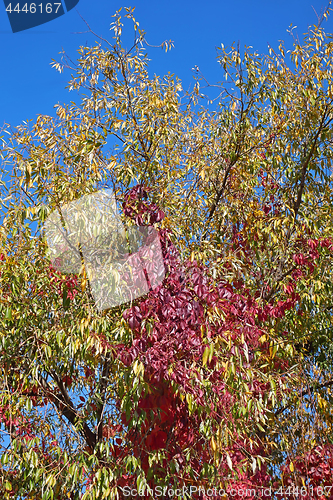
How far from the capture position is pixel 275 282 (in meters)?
4.79

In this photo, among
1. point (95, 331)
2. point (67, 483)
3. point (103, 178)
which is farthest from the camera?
point (103, 178)

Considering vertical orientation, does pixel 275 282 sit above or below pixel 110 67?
below

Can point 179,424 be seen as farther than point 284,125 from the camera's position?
No

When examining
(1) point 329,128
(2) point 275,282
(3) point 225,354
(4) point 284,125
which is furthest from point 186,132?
(3) point 225,354

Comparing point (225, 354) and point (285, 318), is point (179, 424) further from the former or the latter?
point (285, 318)

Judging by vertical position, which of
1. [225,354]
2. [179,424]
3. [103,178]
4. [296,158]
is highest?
[296,158]

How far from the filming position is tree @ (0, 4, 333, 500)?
3.31 meters

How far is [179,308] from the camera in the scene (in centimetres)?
335

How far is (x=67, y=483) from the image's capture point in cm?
347

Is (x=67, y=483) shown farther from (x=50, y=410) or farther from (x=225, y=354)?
(x=225, y=354)

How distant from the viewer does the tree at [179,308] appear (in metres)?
3.31

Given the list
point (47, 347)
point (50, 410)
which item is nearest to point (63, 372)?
point (50, 410)

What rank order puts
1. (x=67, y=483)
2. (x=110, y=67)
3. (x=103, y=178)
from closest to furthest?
(x=67, y=483) → (x=103, y=178) → (x=110, y=67)

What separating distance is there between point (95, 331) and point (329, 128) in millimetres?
3127
